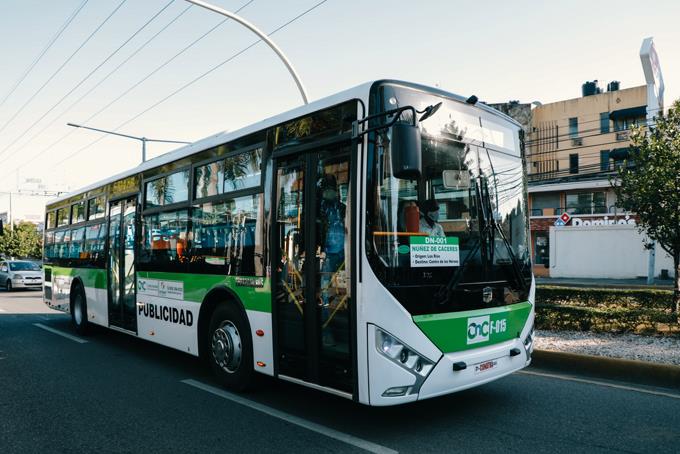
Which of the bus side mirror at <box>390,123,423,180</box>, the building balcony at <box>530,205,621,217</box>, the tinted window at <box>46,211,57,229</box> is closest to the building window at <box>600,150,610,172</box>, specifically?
the building balcony at <box>530,205,621,217</box>

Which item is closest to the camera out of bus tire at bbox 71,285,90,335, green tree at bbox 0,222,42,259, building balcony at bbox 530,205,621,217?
bus tire at bbox 71,285,90,335

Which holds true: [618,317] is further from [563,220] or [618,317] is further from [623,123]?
[623,123]

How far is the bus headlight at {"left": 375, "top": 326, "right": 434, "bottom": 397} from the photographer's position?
14.8ft

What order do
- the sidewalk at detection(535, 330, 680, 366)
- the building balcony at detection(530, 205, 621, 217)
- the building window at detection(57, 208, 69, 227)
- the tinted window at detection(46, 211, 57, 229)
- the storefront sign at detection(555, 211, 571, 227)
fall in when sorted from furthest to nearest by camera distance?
the building balcony at detection(530, 205, 621, 217) < the storefront sign at detection(555, 211, 571, 227) < the tinted window at detection(46, 211, 57, 229) < the building window at detection(57, 208, 69, 227) < the sidewalk at detection(535, 330, 680, 366)

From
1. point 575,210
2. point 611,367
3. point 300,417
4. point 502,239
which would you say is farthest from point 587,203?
point 300,417

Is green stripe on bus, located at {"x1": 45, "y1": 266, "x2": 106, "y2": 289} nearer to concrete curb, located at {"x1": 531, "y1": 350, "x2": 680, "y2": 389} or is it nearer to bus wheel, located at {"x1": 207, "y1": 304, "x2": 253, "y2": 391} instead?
bus wheel, located at {"x1": 207, "y1": 304, "x2": 253, "y2": 391}

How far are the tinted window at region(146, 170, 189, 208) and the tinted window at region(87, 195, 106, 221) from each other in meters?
2.20

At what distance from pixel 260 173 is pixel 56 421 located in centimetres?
321

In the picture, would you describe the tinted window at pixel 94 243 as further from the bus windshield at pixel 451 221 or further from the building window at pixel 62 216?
the bus windshield at pixel 451 221

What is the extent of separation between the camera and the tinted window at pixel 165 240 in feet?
24.5

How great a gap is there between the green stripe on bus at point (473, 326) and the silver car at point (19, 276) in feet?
88.7

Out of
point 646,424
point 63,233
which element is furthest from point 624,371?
point 63,233

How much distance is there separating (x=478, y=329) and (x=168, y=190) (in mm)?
4970

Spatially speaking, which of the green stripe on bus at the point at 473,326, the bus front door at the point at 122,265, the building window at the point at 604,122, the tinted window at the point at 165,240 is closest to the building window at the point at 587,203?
the building window at the point at 604,122
